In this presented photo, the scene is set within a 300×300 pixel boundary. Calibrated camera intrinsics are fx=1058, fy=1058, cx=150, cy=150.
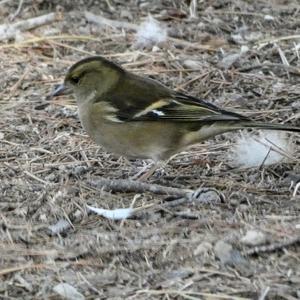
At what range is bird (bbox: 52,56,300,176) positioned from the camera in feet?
19.2

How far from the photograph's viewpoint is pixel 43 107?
7004mm

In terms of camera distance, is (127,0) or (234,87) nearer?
(234,87)

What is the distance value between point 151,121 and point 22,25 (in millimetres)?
2604

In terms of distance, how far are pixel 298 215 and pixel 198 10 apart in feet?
12.6

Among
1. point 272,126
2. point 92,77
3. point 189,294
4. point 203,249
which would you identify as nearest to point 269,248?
point 203,249

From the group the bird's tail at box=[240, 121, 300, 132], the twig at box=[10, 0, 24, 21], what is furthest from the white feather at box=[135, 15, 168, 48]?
the bird's tail at box=[240, 121, 300, 132]

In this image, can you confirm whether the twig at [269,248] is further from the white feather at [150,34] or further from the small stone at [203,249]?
the white feather at [150,34]

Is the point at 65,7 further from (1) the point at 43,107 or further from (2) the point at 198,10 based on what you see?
(1) the point at 43,107

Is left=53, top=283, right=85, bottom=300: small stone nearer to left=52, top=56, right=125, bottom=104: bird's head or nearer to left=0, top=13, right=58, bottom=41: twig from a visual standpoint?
left=52, top=56, right=125, bottom=104: bird's head

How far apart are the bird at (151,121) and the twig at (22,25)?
2261 millimetres

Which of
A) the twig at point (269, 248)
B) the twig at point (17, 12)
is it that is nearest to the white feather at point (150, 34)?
the twig at point (17, 12)

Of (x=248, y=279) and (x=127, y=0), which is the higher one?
(x=248, y=279)

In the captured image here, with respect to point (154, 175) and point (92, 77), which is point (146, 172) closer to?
point (154, 175)

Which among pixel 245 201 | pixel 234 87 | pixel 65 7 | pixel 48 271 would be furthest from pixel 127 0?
pixel 48 271
